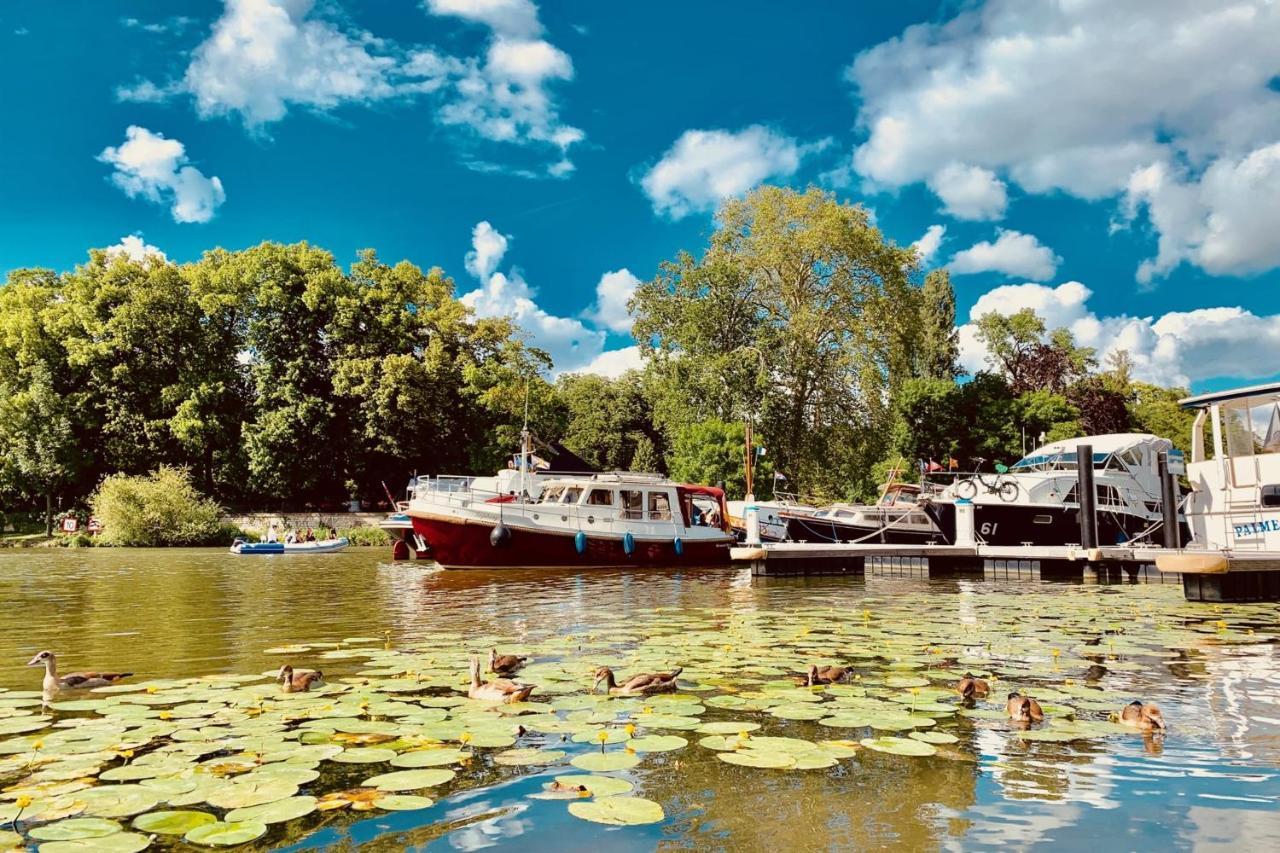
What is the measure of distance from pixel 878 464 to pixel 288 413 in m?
32.3

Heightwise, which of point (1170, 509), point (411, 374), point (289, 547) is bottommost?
point (289, 547)

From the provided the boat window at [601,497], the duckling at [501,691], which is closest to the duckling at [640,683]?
the duckling at [501,691]

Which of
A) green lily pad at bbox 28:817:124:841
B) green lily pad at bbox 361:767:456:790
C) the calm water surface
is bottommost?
the calm water surface

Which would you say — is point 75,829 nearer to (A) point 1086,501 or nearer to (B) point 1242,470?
(B) point 1242,470

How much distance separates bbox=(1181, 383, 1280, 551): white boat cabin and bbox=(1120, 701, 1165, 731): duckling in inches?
425

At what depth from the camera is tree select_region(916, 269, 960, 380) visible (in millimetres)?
56875

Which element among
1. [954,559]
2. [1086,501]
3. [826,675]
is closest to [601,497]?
[954,559]

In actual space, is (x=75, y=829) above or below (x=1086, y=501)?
below

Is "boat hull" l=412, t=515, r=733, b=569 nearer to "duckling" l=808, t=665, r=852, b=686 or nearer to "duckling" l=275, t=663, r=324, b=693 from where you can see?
"duckling" l=275, t=663, r=324, b=693

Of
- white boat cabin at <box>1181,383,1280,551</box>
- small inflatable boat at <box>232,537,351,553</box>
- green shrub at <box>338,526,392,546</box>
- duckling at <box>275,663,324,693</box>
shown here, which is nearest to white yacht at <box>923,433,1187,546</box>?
white boat cabin at <box>1181,383,1280,551</box>

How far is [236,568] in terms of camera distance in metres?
26.9

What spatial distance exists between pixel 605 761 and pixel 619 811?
0.91m

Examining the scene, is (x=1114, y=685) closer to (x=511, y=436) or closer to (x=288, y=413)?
(x=511, y=436)

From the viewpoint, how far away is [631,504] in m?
26.5
